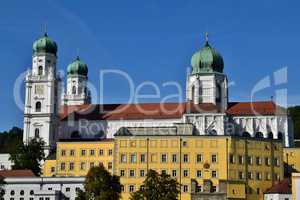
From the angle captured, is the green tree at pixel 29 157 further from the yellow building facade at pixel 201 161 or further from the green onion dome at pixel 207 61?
the green onion dome at pixel 207 61

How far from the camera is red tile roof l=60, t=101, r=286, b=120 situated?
119250 mm

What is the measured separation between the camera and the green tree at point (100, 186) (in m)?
77.4

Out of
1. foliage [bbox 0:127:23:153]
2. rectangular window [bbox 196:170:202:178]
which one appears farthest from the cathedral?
foliage [bbox 0:127:23:153]

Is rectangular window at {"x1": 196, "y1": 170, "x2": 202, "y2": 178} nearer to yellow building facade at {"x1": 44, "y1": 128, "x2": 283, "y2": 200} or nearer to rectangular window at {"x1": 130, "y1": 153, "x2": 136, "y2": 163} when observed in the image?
yellow building facade at {"x1": 44, "y1": 128, "x2": 283, "y2": 200}

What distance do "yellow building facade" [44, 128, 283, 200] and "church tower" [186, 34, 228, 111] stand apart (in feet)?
104

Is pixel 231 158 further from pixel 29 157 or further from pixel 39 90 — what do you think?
pixel 39 90

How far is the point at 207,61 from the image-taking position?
127 meters

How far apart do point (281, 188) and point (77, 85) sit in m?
73.1

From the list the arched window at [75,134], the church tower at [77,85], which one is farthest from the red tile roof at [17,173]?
the church tower at [77,85]

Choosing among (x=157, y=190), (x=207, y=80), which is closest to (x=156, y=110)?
(x=207, y=80)

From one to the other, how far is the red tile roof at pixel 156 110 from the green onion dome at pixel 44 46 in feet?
38.0

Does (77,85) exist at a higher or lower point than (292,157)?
higher

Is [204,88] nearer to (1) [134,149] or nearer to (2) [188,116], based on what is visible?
(2) [188,116]

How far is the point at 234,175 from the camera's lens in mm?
90438
